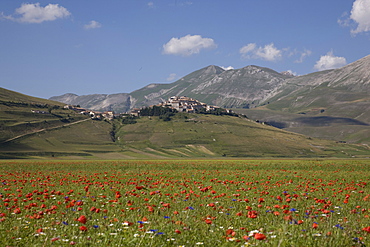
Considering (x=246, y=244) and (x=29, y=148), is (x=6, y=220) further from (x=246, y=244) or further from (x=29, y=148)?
(x=29, y=148)

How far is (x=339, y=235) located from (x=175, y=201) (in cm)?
844

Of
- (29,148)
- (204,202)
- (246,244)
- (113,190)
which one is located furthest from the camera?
(29,148)

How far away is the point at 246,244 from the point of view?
8.81 metres

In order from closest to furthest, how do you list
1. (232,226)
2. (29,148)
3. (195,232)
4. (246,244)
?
(246,244), (195,232), (232,226), (29,148)

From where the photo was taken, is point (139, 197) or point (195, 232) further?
point (139, 197)

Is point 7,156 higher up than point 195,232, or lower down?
lower down

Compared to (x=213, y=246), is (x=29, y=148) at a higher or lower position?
lower

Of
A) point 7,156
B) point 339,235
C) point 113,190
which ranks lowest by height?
point 7,156

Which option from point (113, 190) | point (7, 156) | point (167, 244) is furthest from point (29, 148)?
point (167, 244)

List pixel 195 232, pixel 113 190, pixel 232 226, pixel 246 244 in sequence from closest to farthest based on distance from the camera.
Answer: pixel 246 244
pixel 195 232
pixel 232 226
pixel 113 190

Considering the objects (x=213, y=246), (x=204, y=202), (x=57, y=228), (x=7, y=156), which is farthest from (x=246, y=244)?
(x=7, y=156)

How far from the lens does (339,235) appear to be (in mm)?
9242

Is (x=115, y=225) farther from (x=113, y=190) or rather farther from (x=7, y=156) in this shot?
(x=7, y=156)

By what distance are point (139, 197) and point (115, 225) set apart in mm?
6937
